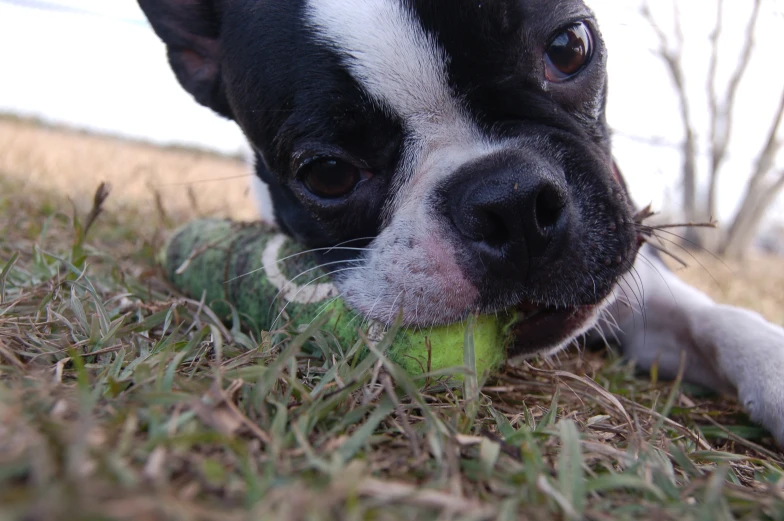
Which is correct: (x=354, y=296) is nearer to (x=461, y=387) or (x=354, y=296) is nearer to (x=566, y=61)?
(x=461, y=387)

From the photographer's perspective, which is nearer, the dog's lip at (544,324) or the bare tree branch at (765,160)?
the dog's lip at (544,324)

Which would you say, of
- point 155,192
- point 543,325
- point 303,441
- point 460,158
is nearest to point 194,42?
point 155,192

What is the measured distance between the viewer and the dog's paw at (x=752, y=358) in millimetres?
1740

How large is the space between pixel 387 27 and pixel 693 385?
169 centimetres

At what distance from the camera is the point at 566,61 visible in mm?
1973

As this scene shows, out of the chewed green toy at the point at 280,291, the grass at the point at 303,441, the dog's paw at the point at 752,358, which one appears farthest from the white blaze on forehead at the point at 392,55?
the dog's paw at the point at 752,358

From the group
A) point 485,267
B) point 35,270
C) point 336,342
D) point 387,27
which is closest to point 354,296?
point 336,342

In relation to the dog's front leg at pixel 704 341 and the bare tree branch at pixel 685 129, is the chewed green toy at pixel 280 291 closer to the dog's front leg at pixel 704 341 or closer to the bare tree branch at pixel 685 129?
the dog's front leg at pixel 704 341

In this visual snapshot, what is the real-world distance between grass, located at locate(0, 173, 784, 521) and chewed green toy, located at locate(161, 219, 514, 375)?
0.13 metres

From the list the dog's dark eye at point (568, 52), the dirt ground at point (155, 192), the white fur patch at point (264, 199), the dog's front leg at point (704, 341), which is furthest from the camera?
the dirt ground at point (155, 192)

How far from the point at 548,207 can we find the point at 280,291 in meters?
0.89

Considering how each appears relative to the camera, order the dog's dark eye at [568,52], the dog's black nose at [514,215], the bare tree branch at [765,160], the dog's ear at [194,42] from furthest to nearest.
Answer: the bare tree branch at [765,160] < the dog's ear at [194,42] < the dog's dark eye at [568,52] < the dog's black nose at [514,215]

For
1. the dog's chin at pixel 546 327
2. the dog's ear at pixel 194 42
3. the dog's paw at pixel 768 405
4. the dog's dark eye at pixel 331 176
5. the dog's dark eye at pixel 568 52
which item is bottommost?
the dog's paw at pixel 768 405

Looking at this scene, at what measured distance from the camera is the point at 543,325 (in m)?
1.76
